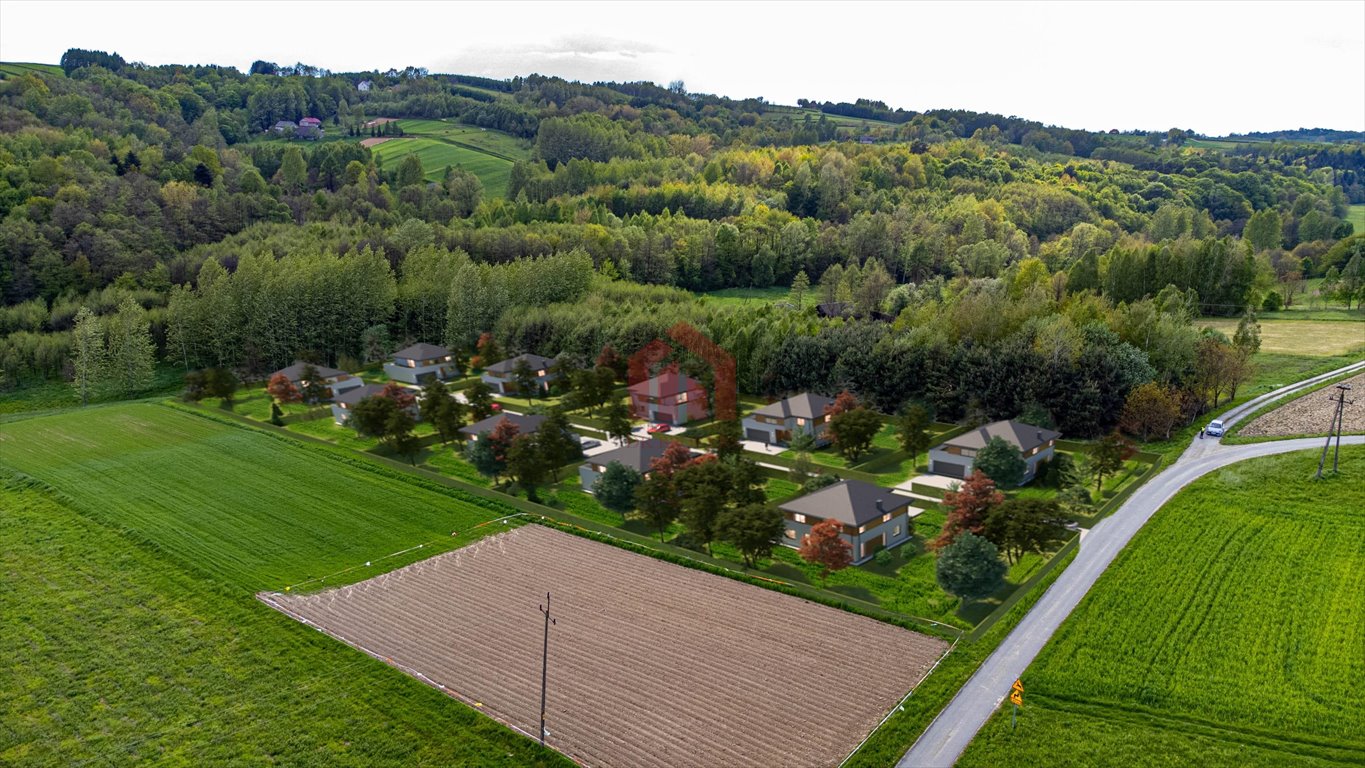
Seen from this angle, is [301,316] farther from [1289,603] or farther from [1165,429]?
[1289,603]

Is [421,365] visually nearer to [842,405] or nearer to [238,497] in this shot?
[238,497]

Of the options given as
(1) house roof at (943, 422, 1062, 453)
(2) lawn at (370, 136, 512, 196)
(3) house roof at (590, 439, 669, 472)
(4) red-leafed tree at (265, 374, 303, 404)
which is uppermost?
(2) lawn at (370, 136, 512, 196)

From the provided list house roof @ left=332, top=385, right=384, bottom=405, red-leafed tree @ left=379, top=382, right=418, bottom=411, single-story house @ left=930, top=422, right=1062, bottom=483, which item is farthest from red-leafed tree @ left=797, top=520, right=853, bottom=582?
house roof @ left=332, top=385, right=384, bottom=405

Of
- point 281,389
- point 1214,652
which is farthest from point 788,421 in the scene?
point 281,389

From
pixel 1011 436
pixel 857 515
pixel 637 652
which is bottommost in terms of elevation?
pixel 637 652

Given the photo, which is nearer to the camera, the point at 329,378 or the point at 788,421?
the point at 788,421

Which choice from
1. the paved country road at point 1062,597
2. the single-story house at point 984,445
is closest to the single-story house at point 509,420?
the single-story house at point 984,445

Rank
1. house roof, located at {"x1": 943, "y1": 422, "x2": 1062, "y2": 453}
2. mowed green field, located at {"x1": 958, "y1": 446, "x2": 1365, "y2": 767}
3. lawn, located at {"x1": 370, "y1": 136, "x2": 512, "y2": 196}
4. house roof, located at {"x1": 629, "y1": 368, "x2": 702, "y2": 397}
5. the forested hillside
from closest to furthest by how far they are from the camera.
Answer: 1. mowed green field, located at {"x1": 958, "y1": 446, "x2": 1365, "y2": 767}
2. house roof, located at {"x1": 943, "y1": 422, "x2": 1062, "y2": 453}
3. house roof, located at {"x1": 629, "y1": 368, "x2": 702, "y2": 397}
4. the forested hillside
5. lawn, located at {"x1": 370, "y1": 136, "x2": 512, "y2": 196}

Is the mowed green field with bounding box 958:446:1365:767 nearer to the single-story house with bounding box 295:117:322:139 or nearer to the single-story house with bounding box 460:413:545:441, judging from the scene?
the single-story house with bounding box 460:413:545:441
